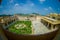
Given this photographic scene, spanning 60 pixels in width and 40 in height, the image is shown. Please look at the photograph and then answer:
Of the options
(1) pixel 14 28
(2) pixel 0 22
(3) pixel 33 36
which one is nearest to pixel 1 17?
(2) pixel 0 22

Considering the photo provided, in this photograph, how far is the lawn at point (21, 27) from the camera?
1.44 metres

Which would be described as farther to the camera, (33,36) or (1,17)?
(1,17)

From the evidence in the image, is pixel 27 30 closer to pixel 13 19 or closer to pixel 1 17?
pixel 13 19

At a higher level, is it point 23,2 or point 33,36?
point 23,2

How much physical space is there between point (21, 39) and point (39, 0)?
0.54 metres

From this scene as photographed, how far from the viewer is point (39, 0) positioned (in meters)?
1.50

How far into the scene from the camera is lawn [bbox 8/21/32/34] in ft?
4.73

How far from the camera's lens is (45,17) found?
153 centimetres

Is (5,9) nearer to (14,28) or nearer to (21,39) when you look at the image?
(14,28)

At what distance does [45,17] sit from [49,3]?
186 mm

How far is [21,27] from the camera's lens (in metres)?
1.49

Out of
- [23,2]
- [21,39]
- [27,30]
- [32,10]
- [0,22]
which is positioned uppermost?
[23,2]

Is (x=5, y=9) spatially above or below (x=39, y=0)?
below

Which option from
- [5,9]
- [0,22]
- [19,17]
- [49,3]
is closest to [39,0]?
[49,3]
